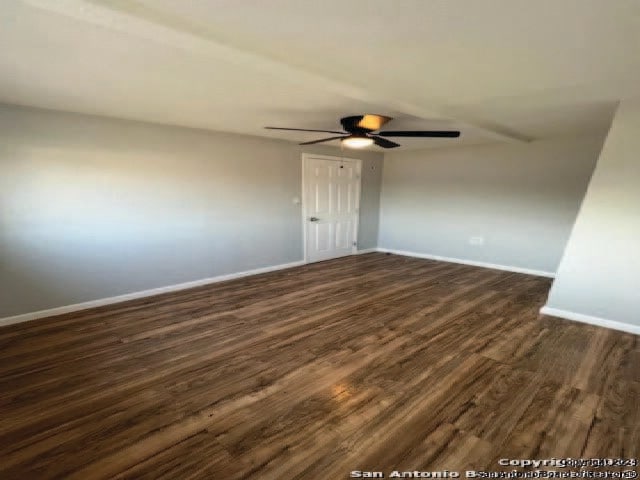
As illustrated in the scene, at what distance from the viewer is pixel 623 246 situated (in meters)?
3.32

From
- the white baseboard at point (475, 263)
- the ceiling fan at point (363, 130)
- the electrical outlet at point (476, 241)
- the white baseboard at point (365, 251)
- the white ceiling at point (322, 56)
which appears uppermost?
the white ceiling at point (322, 56)

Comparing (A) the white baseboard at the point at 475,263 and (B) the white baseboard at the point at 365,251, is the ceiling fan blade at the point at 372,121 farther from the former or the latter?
(B) the white baseboard at the point at 365,251

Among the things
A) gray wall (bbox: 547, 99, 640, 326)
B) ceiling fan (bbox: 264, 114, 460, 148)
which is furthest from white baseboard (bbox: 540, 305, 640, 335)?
ceiling fan (bbox: 264, 114, 460, 148)

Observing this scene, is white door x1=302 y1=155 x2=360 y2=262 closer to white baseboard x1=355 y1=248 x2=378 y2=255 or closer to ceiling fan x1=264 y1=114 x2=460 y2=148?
white baseboard x1=355 y1=248 x2=378 y2=255

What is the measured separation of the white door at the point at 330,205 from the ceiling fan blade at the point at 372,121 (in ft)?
7.59

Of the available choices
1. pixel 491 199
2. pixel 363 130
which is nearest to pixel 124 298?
pixel 363 130

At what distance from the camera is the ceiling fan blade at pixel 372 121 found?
11.8ft

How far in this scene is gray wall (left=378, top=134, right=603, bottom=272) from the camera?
5.24 meters

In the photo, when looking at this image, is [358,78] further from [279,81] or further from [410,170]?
[410,170]

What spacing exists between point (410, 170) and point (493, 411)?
5.44 meters

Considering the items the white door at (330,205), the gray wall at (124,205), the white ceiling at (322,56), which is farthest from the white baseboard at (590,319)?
the gray wall at (124,205)

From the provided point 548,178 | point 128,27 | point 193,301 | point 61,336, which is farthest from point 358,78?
point 548,178

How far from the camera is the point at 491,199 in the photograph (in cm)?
596

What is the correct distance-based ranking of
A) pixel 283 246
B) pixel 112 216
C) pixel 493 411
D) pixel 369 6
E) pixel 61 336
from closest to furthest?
pixel 369 6 < pixel 493 411 < pixel 61 336 < pixel 112 216 < pixel 283 246
